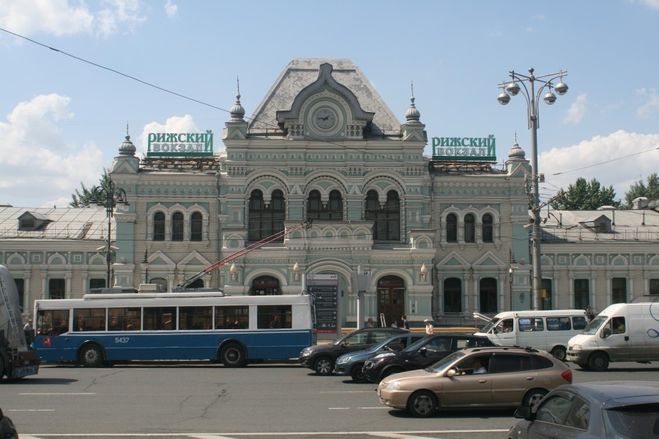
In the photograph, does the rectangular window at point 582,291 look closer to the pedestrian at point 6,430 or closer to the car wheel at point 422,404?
the car wheel at point 422,404

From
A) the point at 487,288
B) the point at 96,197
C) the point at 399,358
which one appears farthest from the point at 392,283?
the point at 96,197

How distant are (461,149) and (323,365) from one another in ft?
90.9

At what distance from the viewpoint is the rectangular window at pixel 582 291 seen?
1987 inches

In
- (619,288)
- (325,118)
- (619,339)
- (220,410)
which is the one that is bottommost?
(220,410)

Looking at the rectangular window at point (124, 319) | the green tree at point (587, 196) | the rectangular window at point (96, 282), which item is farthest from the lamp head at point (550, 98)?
the green tree at point (587, 196)

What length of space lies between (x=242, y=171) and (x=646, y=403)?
3980 centimetres

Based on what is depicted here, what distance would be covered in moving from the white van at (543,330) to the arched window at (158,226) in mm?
23487

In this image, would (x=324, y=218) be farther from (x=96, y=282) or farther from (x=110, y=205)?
(x=96, y=282)

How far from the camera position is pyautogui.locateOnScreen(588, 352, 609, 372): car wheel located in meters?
26.4

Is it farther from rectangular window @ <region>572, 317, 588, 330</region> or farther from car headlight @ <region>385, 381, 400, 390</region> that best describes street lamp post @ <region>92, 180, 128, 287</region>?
car headlight @ <region>385, 381, 400, 390</region>

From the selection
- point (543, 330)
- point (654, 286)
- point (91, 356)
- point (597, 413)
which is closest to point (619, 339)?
point (543, 330)

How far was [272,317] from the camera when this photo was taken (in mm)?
29500

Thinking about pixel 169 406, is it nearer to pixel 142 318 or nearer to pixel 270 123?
pixel 142 318

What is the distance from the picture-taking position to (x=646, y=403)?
8.15 meters
